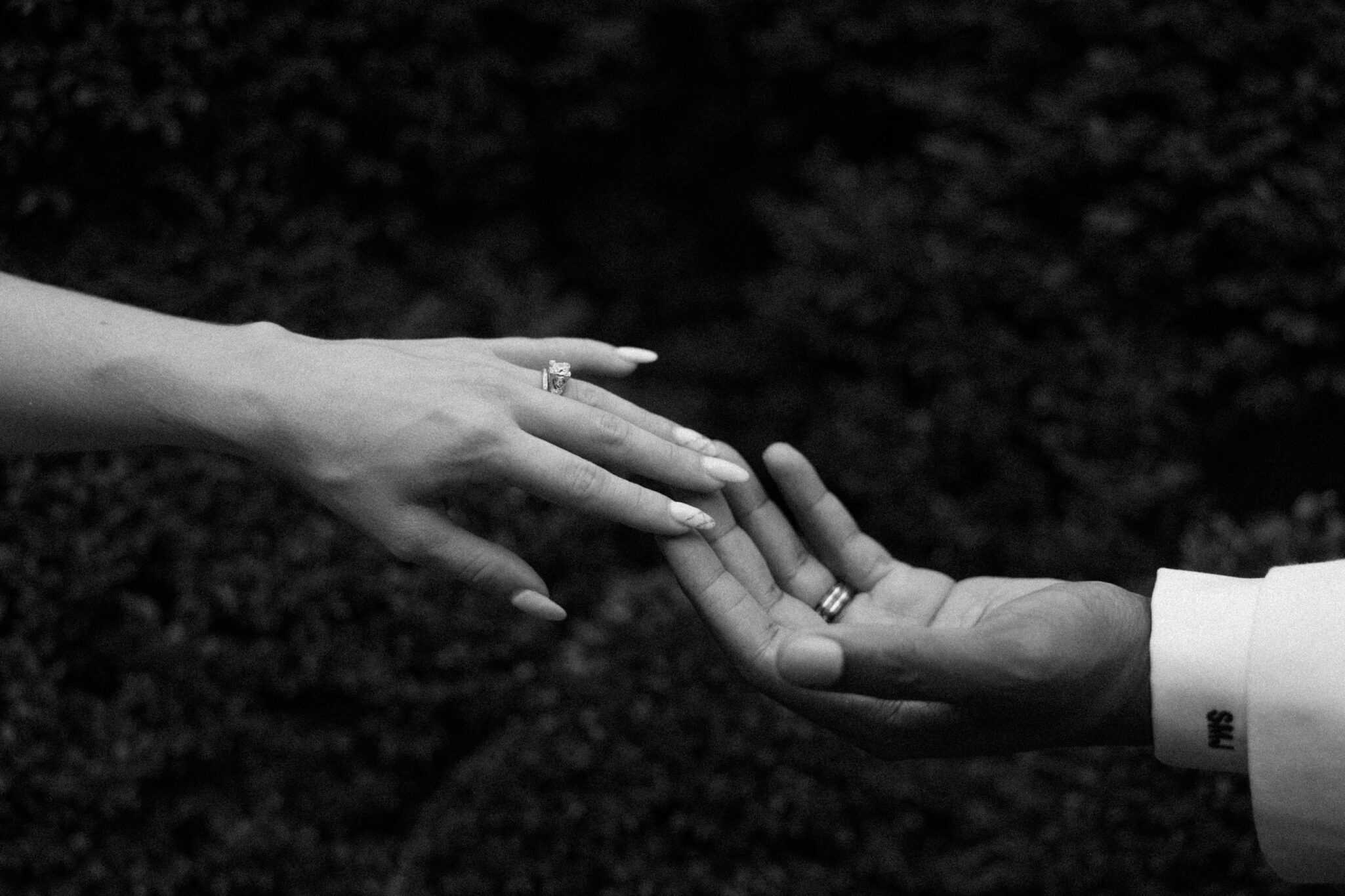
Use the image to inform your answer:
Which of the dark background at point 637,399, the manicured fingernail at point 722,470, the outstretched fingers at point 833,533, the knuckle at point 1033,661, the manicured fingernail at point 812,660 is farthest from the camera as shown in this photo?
the dark background at point 637,399

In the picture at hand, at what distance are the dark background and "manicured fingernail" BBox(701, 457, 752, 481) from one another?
3.36 feet

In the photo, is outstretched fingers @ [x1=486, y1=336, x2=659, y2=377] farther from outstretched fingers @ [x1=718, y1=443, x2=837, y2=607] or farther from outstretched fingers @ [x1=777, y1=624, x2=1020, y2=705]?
outstretched fingers @ [x1=777, y1=624, x2=1020, y2=705]

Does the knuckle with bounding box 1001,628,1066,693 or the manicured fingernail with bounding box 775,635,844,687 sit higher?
the knuckle with bounding box 1001,628,1066,693

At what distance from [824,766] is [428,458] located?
1.53 meters

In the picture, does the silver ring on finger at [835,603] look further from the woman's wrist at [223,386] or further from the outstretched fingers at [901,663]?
the woman's wrist at [223,386]

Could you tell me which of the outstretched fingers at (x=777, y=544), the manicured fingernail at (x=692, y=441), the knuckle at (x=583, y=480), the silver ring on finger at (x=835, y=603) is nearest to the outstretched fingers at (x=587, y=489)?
the knuckle at (x=583, y=480)

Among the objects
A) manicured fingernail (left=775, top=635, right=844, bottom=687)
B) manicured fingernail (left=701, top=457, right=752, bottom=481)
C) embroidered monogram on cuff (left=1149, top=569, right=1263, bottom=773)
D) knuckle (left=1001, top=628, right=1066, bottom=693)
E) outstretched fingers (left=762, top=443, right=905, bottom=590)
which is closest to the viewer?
manicured fingernail (left=775, top=635, right=844, bottom=687)

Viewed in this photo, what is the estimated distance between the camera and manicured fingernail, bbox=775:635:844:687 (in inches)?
74.3

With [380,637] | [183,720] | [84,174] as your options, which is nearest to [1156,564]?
[380,637]

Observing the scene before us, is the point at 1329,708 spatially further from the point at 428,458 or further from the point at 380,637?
the point at 380,637

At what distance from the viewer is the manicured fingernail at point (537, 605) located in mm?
2230

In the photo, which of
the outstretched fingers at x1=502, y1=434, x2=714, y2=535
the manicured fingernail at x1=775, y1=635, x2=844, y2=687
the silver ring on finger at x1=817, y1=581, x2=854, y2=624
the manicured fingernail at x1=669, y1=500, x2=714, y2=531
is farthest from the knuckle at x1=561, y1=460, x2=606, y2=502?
the silver ring on finger at x1=817, y1=581, x2=854, y2=624

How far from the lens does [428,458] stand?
2182mm

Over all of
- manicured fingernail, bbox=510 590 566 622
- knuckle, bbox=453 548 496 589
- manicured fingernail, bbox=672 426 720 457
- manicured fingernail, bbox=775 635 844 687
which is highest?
manicured fingernail, bbox=672 426 720 457
